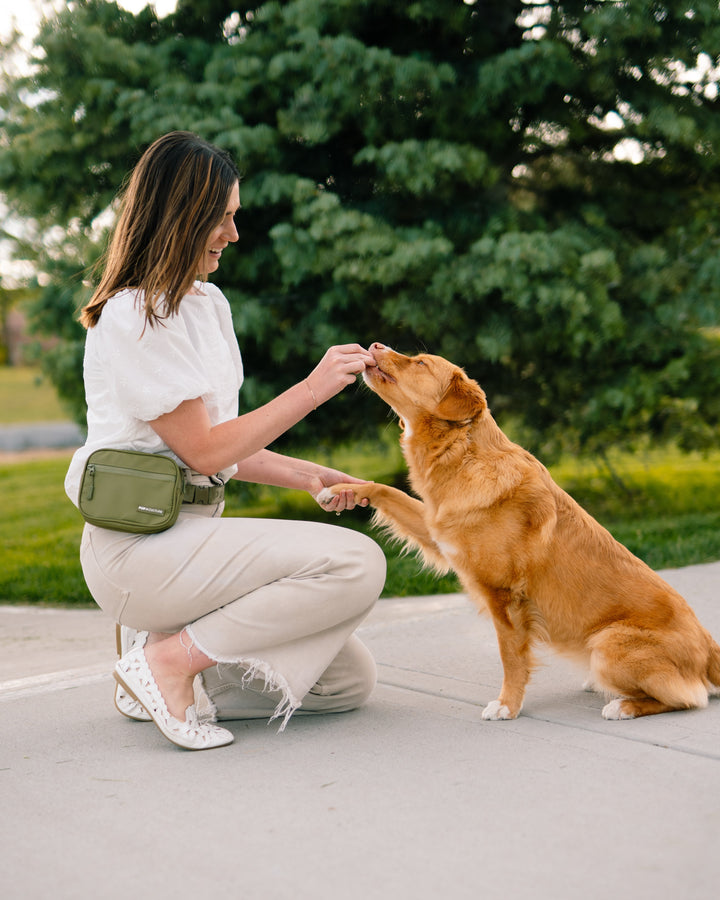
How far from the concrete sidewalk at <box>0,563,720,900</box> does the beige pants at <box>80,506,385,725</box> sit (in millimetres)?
305

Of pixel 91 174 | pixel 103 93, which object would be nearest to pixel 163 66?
pixel 103 93

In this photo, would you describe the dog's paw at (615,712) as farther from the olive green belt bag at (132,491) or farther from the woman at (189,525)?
the olive green belt bag at (132,491)

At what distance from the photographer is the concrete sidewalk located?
2.12 meters

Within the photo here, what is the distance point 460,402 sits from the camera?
136 inches

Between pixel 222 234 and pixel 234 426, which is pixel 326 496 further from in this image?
pixel 222 234

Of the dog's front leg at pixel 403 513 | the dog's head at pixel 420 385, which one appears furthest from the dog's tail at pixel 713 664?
the dog's head at pixel 420 385

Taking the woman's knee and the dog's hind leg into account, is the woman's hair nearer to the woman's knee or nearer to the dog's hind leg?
the woman's knee

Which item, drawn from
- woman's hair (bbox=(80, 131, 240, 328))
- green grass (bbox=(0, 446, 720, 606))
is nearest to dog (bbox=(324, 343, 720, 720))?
woman's hair (bbox=(80, 131, 240, 328))

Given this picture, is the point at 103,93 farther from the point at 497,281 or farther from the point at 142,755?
the point at 142,755

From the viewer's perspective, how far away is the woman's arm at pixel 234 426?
9.64 ft

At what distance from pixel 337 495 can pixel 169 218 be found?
1194 millimetres

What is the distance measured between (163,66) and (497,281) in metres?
2.91

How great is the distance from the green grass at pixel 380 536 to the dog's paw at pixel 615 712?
8.24ft

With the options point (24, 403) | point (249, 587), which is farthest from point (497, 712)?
point (24, 403)
